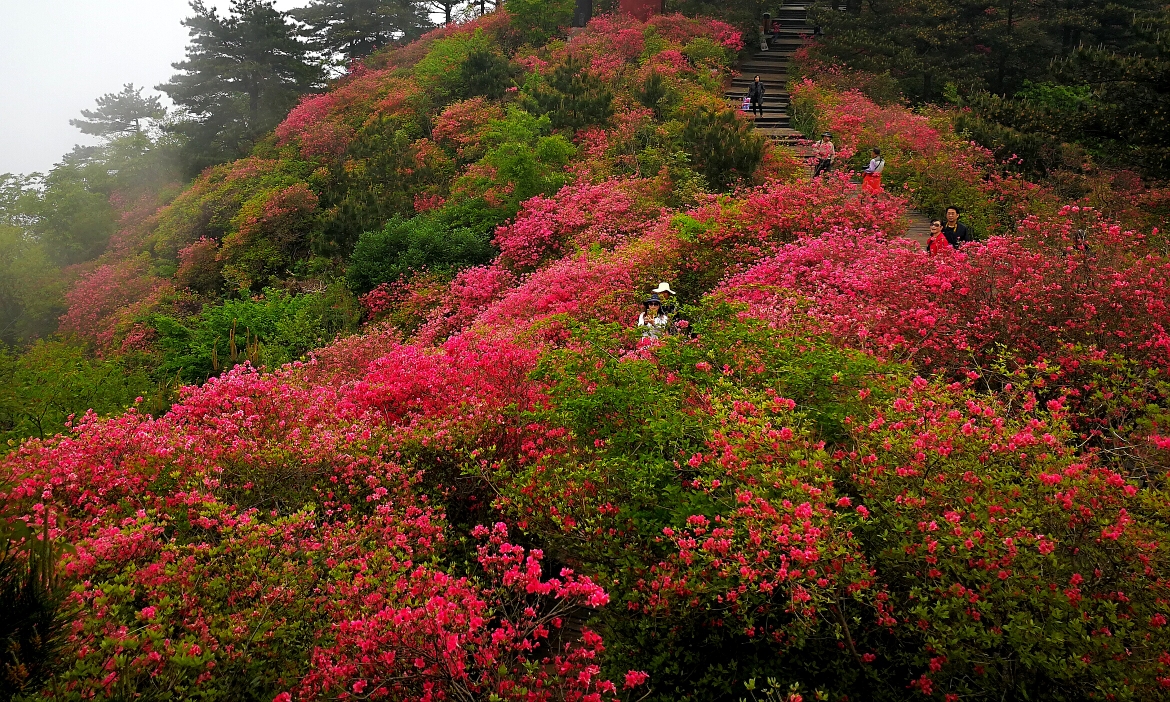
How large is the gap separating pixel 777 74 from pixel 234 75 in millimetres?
24427

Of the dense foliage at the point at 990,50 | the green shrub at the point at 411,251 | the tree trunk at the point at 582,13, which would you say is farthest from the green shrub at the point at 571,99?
the dense foliage at the point at 990,50

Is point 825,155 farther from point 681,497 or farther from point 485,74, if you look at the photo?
point 485,74

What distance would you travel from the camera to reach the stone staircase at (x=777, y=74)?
68.2 ft

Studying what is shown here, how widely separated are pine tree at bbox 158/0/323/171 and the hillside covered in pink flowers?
22533 mm

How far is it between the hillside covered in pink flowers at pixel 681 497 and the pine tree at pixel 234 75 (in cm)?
2253

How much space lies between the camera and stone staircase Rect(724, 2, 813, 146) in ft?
68.2

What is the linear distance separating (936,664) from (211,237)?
24261mm

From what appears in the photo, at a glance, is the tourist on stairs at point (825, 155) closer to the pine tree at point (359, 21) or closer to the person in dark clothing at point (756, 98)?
the person in dark clothing at point (756, 98)

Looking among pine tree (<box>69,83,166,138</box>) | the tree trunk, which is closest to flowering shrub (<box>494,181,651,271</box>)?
the tree trunk

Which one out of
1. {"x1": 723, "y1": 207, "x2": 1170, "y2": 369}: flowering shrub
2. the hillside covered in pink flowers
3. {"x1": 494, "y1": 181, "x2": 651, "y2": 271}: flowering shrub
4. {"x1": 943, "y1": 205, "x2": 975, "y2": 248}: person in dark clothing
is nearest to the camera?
the hillside covered in pink flowers

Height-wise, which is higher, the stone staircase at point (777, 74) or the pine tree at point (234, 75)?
the pine tree at point (234, 75)

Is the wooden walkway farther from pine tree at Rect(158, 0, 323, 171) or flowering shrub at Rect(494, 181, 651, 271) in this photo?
pine tree at Rect(158, 0, 323, 171)

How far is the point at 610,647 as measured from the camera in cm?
498

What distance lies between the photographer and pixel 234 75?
2991cm
